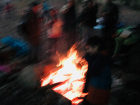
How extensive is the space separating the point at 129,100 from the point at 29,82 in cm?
238

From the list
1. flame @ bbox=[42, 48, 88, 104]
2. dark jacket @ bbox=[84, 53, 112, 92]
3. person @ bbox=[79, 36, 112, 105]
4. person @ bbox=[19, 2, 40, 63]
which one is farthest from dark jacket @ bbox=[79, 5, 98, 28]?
dark jacket @ bbox=[84, 53, 112, 92]

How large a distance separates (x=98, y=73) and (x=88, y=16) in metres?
2.47

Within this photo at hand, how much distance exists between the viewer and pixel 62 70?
446 cm

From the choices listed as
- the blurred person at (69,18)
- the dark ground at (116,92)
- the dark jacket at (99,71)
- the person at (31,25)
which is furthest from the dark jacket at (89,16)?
the dark jacket at (99,71)

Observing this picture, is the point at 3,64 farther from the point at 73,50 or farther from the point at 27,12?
the point at 73,50

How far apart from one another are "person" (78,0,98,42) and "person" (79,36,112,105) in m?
2.13

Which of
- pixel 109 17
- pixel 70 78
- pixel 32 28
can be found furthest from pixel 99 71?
pixel 32 28

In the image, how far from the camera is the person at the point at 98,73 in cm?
208

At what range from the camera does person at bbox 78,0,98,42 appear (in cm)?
414

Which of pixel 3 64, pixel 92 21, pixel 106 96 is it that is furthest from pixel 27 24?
pixel 106 96

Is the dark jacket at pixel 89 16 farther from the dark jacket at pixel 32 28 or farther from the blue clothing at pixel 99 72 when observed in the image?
the blue clothing at pixel 99 72

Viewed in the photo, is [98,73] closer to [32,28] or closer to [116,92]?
[116,92]

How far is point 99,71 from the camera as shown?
84.0 inches

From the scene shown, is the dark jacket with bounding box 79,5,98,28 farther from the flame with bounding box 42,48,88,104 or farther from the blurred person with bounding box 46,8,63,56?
the flame with bounding box 42,48,88,104
